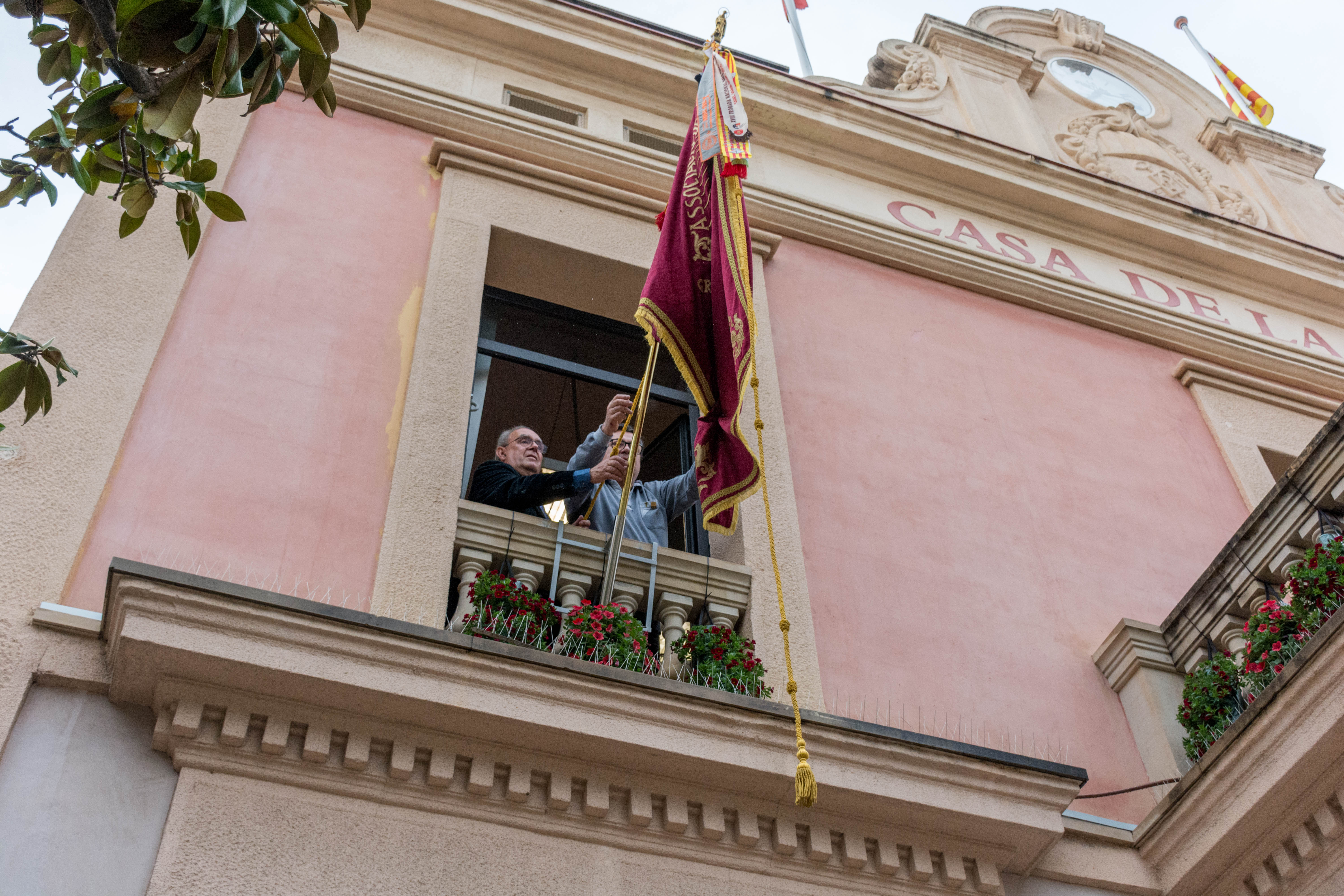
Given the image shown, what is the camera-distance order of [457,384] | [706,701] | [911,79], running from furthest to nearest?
[911,79]
[457,384]
[706,701]

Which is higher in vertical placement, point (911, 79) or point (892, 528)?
point (911, 79)

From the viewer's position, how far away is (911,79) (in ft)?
41.7

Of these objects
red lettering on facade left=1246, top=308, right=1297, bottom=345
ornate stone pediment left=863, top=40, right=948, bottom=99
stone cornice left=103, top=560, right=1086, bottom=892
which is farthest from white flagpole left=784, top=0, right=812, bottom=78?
stone cornice left=103, top=560, right=1086, bottom=892

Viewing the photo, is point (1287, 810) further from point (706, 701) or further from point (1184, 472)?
point (1184, 472)

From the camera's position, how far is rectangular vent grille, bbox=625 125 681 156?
1038 centimetres

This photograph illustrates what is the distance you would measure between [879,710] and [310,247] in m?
4.19

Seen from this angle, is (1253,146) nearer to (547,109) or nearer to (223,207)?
(547,109)

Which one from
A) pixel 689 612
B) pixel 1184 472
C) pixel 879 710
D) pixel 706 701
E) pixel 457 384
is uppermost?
pixel 1184 472

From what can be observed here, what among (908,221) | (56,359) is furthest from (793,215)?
(56,359)

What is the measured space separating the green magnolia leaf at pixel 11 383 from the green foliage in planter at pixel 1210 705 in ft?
17.7

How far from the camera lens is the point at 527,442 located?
7508mm

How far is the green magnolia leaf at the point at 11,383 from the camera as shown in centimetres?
404

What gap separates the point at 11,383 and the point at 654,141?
7.00 meters

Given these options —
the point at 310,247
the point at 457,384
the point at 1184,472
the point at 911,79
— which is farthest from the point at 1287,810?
the point at 911,79
